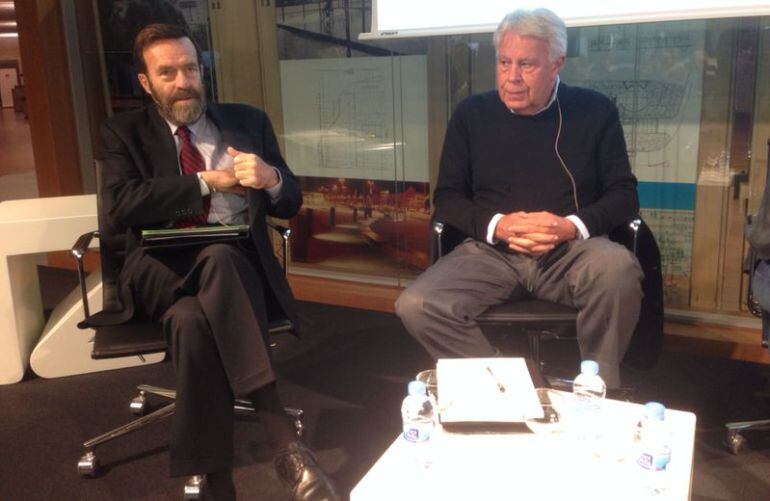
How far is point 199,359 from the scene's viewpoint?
196 centimetres

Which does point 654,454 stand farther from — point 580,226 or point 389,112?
point 389,112

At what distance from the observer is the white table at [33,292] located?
2.88 m

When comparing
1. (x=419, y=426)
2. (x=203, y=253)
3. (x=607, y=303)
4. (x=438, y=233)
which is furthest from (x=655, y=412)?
(x=203, y=253)

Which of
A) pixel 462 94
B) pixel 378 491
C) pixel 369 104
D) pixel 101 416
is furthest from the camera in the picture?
pixel 369 104

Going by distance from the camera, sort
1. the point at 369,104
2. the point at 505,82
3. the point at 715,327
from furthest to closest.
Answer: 1. the point at 369,104
2. the point at 715,327
3. the point at 505,82

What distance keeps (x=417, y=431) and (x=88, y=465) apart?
1.30m

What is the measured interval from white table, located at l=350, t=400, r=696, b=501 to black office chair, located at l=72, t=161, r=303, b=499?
34.0 inches

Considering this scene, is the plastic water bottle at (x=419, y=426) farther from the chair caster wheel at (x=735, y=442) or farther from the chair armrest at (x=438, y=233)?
the chair caster wheel at (x=735, y=442)

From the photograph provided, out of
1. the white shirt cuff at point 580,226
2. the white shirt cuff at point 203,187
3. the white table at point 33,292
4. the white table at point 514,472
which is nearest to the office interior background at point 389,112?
the white shirt cuff at point 580,226

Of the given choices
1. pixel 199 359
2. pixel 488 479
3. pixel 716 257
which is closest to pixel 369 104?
pixel 716 257

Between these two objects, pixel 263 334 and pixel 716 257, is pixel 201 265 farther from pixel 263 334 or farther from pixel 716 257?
pixel 716 257

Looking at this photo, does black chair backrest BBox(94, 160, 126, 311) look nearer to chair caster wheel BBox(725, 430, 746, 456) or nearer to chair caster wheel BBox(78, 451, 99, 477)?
chair caster wheel BBox(78, 451, 99, 477)

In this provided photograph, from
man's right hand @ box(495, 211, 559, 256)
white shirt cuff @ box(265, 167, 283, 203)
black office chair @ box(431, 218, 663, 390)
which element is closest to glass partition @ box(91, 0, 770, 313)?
black office chair @ box(431, 218, 663, 390)

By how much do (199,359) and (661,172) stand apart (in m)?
2.19
